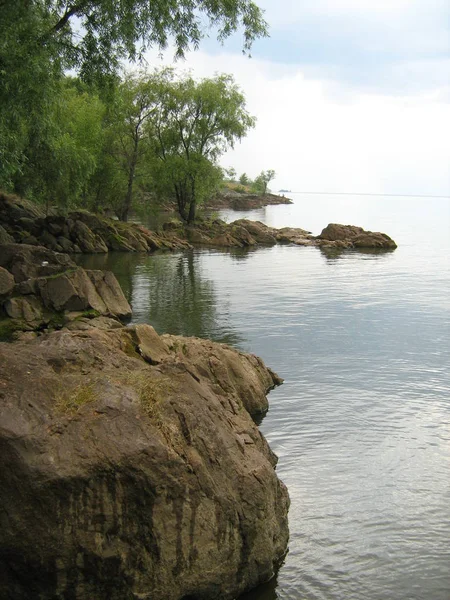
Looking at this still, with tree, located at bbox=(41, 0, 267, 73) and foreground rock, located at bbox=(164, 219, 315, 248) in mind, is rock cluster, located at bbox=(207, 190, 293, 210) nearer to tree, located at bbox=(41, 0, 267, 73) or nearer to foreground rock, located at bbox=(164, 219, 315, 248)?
foreground rock, located at bbox=(164, 219, 315, 248)

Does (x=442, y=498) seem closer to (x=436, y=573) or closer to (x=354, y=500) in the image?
(x=354, y=500)

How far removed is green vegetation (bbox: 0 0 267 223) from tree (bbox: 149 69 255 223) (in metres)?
0.10

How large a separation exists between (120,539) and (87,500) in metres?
0.58

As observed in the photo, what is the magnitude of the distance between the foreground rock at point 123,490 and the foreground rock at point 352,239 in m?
53.2

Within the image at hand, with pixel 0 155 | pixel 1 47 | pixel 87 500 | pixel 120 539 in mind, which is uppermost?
pixel 1 47

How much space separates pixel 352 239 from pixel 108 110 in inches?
1531

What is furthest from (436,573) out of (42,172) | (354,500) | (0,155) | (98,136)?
(98,136)

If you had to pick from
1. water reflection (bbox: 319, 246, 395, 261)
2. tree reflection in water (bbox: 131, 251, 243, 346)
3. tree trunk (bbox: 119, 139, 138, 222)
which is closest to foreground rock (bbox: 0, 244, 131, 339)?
tree reflection in water (bbox: 131, 251, 243, 346)

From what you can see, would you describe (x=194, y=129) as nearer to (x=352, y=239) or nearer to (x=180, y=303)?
(x=352, y=239)

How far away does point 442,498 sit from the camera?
37.3 ft

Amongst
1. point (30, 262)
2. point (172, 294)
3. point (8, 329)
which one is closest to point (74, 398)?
point (8, 329)

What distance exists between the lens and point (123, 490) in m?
7.09

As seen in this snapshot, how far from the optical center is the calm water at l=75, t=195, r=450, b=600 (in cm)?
928

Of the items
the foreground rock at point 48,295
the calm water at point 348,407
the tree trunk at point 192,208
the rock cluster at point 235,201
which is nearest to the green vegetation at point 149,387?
the calm water at point 348,407
